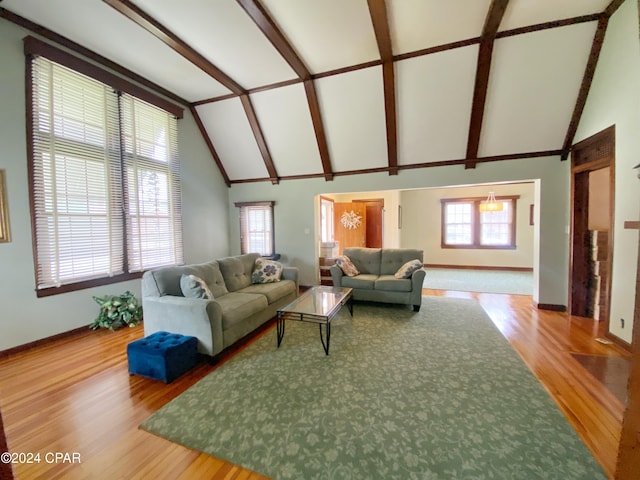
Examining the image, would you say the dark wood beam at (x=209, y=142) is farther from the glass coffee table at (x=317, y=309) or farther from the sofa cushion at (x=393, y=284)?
the sofa cushion at (x=393, y=284)

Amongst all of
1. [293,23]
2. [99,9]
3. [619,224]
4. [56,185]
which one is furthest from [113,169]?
[619,224]

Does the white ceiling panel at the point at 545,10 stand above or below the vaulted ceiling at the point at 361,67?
above

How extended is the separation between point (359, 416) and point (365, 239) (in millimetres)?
6043

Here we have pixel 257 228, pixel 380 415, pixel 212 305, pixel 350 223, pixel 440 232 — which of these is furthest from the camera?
pixel 440 232

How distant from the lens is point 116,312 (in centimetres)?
369

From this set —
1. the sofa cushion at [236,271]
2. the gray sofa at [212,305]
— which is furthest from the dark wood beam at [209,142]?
the gray sofa at [212,305]

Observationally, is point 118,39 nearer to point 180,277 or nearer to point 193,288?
point 180,277

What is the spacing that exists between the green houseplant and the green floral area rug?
6.56ft

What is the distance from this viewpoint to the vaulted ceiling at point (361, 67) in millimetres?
2969

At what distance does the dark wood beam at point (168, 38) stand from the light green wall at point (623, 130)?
4.92 m

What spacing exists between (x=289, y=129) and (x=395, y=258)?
310 centimetres

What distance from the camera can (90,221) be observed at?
3600 mm

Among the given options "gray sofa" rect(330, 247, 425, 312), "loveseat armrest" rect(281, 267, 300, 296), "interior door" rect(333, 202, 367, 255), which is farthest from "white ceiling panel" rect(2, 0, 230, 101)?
"interior door" rect(333, 202, 367, 255)

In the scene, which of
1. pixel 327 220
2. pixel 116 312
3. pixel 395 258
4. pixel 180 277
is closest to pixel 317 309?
pixel 180 277
